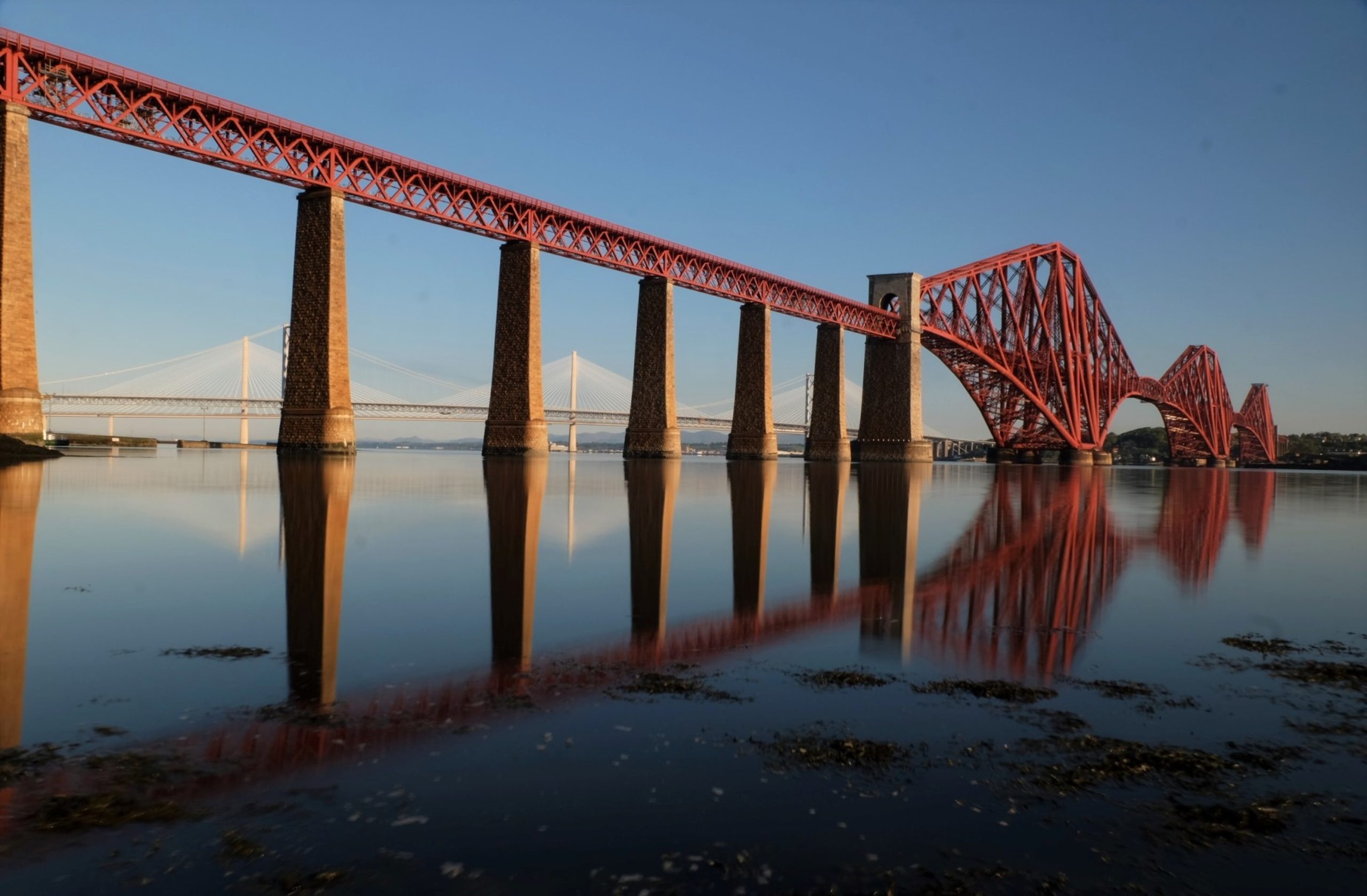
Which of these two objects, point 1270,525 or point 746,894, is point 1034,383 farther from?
point 746,894

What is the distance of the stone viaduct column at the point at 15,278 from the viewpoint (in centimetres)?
2795

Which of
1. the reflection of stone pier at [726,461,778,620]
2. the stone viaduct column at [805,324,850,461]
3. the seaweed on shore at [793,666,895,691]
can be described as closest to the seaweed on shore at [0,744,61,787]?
the seaweed on shore at [793,666,895,691]

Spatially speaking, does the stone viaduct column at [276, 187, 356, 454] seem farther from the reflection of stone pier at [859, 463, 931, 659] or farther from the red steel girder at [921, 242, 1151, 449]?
the red steel girder at [921, 242, 1151, 449]

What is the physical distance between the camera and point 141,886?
2.89 meters

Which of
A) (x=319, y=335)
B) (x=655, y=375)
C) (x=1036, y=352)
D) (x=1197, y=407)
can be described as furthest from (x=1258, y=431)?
(x=319, y=335)

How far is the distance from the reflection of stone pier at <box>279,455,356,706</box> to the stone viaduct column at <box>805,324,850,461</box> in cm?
5546

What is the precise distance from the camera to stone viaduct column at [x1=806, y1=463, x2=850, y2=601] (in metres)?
9.51

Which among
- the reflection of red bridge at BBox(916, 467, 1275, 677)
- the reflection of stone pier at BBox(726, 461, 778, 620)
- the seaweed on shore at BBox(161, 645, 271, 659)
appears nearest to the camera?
the seaweed on shore at BBox(161, 645, 271, 659)

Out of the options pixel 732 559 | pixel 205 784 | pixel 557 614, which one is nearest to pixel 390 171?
pixel 732 559

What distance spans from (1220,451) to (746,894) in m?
166

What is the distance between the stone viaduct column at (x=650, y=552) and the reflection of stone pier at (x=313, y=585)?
2327mm

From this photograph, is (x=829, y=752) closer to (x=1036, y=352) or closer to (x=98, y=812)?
(x=98, y=812)

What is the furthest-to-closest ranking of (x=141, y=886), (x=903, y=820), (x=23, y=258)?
(x=23, y=258) < (x=903, y=820) < (x=141, y=886)

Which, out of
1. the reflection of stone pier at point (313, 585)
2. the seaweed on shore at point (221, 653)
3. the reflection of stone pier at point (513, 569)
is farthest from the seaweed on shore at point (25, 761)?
the reflection of stone pier at point (513, 569)
